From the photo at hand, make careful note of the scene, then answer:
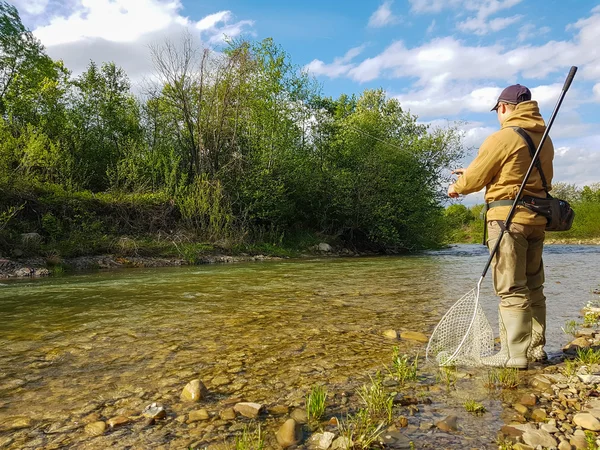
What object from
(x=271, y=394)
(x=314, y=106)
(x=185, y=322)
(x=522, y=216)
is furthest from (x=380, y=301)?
(x=314, y=106)

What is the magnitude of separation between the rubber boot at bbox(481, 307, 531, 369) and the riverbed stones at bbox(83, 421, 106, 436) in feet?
11.1

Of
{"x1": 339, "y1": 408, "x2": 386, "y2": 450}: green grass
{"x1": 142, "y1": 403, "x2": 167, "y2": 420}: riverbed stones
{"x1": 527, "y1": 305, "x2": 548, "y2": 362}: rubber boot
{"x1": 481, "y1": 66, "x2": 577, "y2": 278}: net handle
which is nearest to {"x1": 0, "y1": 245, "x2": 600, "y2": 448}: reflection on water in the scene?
{"x1": 142, "y1": 403, "x2": 167, "y2": 420}: riverbed stones

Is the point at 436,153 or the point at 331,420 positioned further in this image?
the point at 436,153

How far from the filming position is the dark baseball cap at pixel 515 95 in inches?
164

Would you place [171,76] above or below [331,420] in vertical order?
above

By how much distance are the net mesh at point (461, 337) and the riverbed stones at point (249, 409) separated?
1852mm

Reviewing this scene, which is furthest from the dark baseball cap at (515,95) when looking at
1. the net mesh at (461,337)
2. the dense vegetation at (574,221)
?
the dense vegetation at (574,221)

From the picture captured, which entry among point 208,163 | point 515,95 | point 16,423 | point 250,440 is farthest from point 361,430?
point 208,163

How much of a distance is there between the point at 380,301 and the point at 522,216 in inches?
161

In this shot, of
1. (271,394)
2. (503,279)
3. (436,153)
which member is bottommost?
(271,394)

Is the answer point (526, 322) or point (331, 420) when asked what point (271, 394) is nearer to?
point (331, 420)

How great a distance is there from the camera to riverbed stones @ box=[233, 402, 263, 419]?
3.01 meters

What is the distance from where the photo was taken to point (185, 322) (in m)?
5.97

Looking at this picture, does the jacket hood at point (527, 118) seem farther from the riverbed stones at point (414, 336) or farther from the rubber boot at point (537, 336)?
the riverbed stones at point (414, 336)
